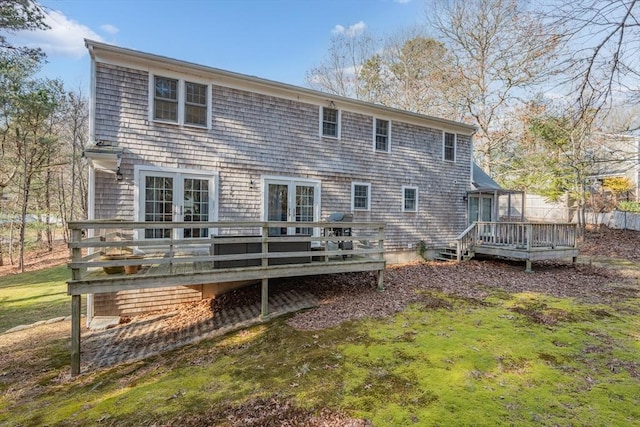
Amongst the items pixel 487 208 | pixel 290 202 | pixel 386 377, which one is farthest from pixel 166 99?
pixel 487 208

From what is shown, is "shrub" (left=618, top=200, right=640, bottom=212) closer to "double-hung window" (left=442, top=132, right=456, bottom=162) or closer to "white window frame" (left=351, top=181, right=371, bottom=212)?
"double-hung window" (left=442, top=132, right=456, bottom=162)

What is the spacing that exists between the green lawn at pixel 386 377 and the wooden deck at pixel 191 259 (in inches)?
40.3

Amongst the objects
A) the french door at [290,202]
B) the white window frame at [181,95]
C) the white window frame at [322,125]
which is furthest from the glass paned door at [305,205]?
the white window frame at [181,95]

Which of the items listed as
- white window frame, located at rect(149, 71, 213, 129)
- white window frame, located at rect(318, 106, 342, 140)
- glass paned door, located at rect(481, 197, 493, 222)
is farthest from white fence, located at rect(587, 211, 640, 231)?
white window frame, located at rect(149, 71, 213, 129)

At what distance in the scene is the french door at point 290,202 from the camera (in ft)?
29.5

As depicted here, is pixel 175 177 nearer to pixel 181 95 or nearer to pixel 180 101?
pixel 180 101

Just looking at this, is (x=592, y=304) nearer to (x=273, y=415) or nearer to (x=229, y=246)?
(x=273, y=415)

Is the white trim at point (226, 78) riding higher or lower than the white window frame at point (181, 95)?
higher

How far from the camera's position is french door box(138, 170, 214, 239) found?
7324mm

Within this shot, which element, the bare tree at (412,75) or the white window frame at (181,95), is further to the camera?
the bare tree at (412,75)

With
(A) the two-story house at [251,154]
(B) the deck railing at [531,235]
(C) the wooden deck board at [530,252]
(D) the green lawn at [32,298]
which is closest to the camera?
(A) the two-story house at [251,154]

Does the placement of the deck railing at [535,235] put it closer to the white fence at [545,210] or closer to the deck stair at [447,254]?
the deck stair at [447,254]

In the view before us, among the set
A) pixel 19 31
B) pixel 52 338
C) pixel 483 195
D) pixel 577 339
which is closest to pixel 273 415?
pixel 577 339

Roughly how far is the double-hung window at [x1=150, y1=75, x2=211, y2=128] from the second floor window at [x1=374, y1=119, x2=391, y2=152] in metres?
5.75
